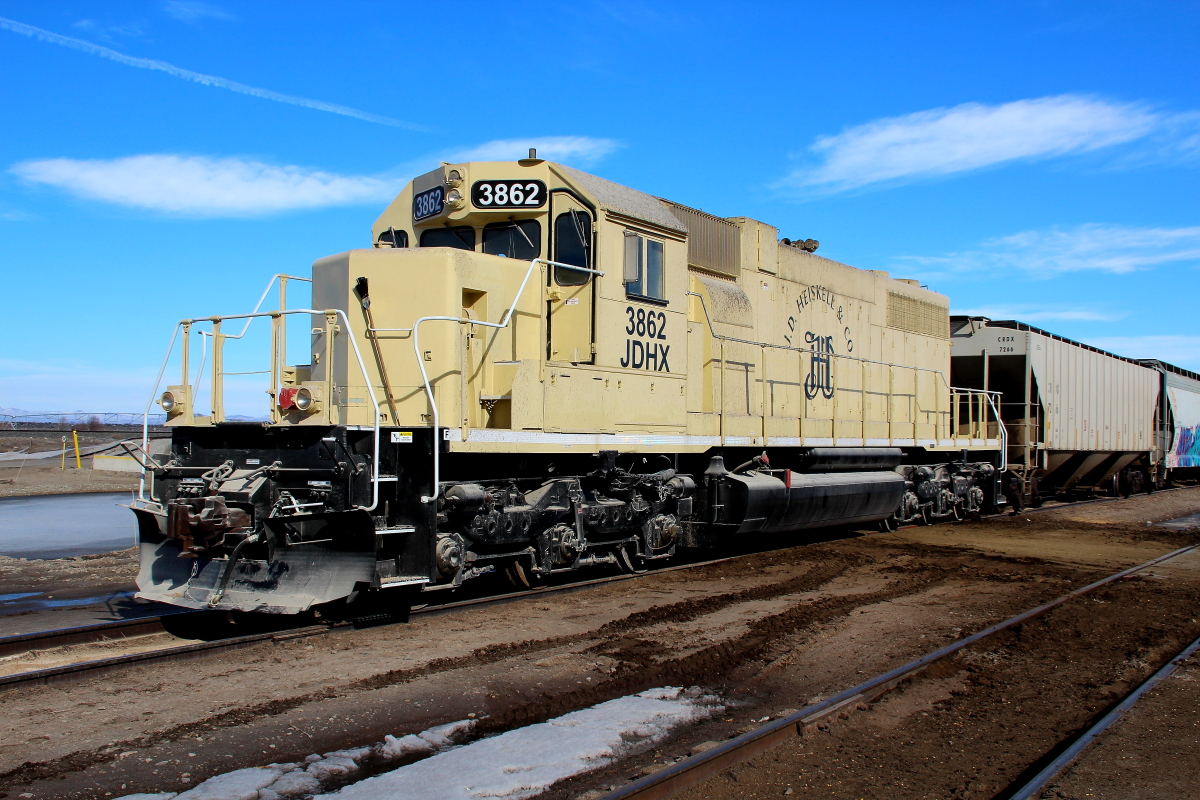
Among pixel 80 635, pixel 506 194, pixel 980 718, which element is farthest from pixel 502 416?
pixel 980 718

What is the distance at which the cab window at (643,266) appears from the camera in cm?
814

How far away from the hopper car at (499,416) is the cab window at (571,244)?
0.02 metres

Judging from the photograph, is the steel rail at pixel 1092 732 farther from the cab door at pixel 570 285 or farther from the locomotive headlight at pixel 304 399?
the locomotive headlight at pixel 304 399

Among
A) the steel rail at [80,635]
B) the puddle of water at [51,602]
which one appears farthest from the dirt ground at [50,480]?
Answer: the steel rail at [80,635]

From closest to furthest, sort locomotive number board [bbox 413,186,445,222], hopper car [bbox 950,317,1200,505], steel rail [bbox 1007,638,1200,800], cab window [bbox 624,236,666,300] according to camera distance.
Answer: steel rail [bbox 1007,638,1200,800] < locomotive number board [bbox 413,186,445,222] < cab window [bbox 624,236,666,300] < hopper car [bbox 950,317,1200,505]

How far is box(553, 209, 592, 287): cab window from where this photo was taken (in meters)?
7.81

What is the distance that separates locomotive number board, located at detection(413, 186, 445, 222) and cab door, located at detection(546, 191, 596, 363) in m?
1.02

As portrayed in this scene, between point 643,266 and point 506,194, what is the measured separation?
1.47 meters

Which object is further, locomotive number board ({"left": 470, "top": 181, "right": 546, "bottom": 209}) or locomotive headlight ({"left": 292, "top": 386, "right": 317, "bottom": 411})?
locomotive number board ({"left": 470, "top": 181, "right": 546, "bottom": 209})

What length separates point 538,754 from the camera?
158 inches

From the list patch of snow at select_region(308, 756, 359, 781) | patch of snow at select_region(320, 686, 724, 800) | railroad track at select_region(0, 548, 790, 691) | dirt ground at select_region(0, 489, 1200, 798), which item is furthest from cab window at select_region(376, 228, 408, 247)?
patch of snow at select_region(308, 756, 359, 781)

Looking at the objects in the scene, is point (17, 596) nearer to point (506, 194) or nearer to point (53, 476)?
point (506, 194)

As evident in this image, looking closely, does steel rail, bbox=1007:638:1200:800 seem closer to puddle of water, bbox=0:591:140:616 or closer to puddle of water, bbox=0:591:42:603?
puddle of water, bbox=0:591:140:616

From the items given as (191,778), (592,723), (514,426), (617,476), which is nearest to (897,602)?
(617,476)
